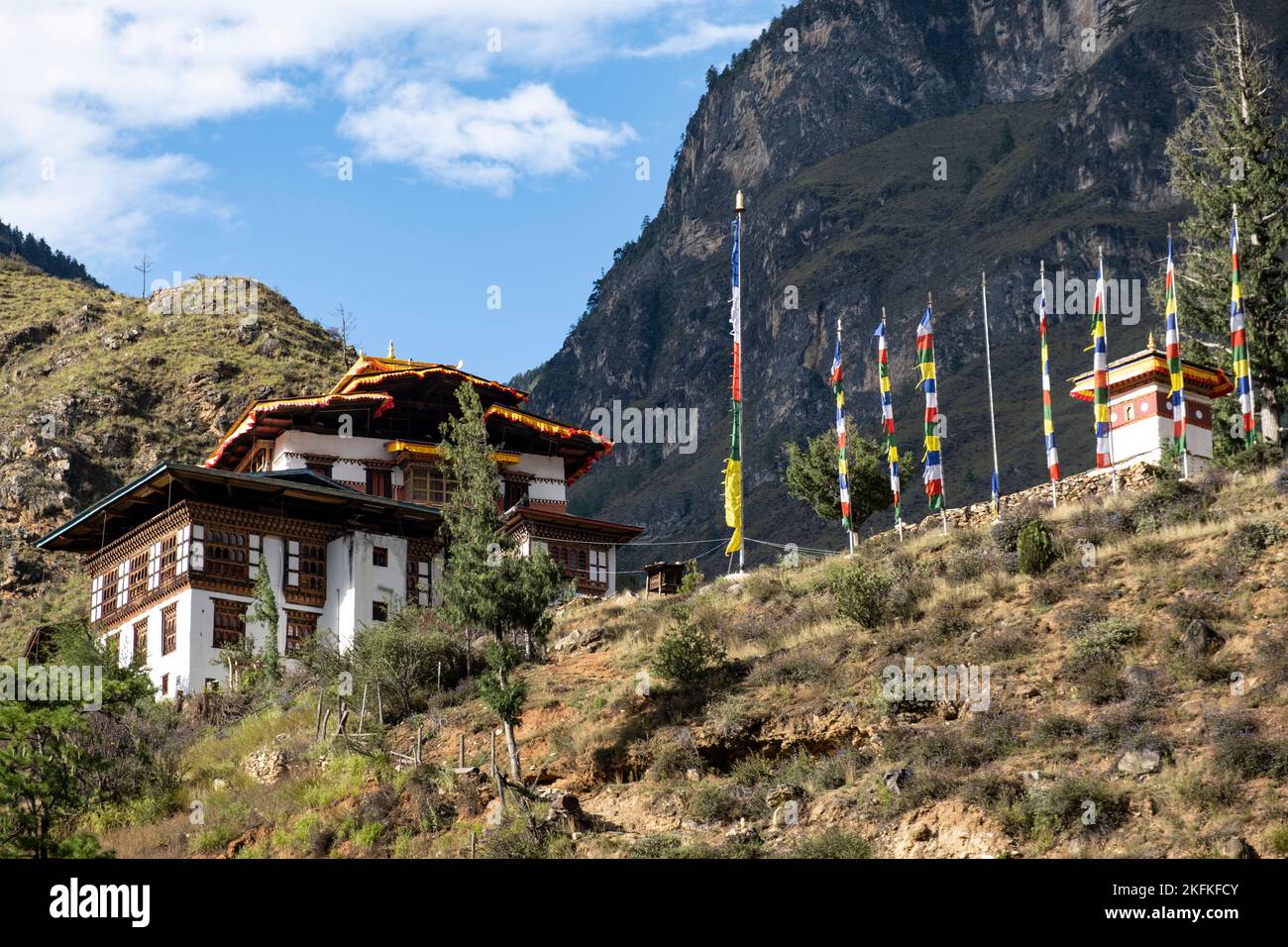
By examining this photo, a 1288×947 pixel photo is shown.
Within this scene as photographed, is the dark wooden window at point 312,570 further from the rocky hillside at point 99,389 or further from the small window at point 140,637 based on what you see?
the rocky hillside at point 99,389

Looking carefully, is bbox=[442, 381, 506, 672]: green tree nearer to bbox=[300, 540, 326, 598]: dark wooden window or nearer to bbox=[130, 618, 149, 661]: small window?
Result: bbox=[300, 540, 326, 598]: dark wooden window

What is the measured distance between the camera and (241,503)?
218ft

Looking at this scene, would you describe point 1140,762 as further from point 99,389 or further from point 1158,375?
point 99,389

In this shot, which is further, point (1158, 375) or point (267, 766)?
point (1158, 375)

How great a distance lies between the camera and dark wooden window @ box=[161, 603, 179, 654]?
63594 mm

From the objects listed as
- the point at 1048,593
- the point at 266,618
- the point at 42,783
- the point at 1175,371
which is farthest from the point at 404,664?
the point at 1175,371

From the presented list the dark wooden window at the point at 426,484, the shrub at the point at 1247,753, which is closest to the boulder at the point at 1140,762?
the shrub at the point at 1247,753

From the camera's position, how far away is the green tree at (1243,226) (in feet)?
204

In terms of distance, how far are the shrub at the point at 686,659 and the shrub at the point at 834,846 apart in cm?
1044

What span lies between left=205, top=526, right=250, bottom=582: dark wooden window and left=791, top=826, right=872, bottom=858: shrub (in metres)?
33.8

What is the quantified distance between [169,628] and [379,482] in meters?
15.0

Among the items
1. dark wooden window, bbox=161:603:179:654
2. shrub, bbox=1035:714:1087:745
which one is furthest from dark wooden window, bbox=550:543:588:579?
shrub, bbox=1035:714:1087:745

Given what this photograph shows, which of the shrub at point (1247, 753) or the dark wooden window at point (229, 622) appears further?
the dark wooden window at point (229, 622)

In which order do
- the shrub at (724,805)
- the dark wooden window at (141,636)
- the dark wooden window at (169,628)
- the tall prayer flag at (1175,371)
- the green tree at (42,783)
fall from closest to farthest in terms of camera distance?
the green tree at (42,783), the shrub at (724,805), the tall prayer flag at (1175,371), the dark wooden window at (169,628), the dark wooden window at (141,636)
